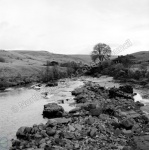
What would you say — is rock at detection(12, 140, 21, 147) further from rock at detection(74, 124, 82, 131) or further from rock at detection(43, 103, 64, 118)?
rock at detection(43, 103, 64, 118)

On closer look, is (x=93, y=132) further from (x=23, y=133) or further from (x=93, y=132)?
(x=23, y=133)

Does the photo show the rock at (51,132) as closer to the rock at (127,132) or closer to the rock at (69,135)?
the rock at (69,135)

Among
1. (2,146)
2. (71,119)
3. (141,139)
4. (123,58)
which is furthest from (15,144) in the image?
(123,58)

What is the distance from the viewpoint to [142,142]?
15.8m

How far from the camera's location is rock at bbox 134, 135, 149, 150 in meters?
15.0

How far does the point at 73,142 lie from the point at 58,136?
176cm

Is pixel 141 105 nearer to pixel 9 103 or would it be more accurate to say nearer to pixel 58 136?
pixel 58 136

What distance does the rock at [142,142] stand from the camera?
49.2 feet

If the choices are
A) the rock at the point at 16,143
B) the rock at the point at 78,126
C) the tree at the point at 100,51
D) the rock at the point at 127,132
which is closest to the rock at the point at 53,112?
the rock at the point at 78,126

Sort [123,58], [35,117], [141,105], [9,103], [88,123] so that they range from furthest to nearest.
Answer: [123,58] < [9,103] < [141,105] < [35,117] < [88,123]

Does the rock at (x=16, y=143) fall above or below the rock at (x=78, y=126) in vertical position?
below

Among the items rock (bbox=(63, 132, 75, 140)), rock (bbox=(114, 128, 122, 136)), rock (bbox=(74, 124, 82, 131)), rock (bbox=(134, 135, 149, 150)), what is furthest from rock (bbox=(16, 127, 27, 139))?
rock (bbox=(134, 135, 149, 150))

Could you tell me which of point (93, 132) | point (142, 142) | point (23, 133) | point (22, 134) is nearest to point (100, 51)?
point (93, 132)

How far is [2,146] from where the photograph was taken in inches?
666
